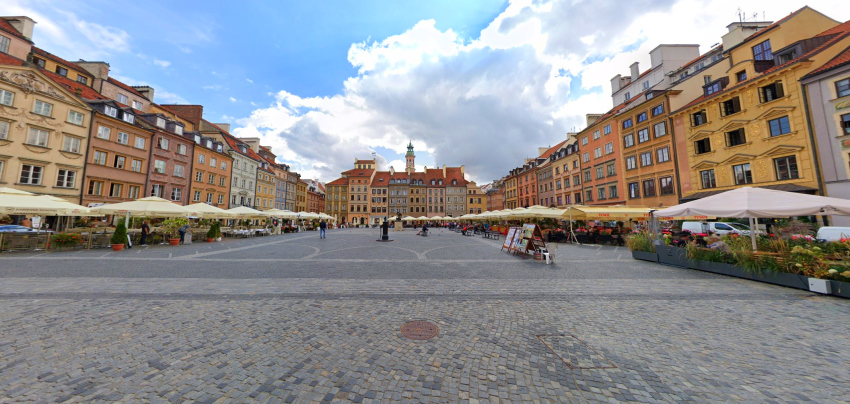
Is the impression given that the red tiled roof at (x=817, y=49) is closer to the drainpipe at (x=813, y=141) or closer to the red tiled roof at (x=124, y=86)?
the drainpipe at (x=813, y=141)

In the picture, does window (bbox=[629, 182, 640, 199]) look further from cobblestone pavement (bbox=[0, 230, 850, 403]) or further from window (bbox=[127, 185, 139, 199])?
window (bbox=[127, 185, 139, 199])

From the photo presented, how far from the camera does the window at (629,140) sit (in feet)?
103

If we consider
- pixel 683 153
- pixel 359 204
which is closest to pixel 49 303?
pixel 683 153

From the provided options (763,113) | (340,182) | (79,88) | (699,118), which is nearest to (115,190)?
(79,88)

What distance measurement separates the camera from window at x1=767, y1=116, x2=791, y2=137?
19.8 meters

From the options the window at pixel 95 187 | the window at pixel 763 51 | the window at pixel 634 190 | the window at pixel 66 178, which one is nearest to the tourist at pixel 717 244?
the window at pixel 763 51

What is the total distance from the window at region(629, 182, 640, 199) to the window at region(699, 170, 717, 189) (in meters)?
5.92

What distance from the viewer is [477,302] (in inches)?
256

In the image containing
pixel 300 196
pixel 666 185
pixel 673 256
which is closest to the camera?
pixel 673 256

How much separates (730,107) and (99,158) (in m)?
55.3

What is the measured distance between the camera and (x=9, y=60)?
2270 cm

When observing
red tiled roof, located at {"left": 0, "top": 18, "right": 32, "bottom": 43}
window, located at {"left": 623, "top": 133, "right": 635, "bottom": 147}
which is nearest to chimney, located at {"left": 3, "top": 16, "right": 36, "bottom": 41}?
red tiled roof, located at {"left": 0, "top": 18, "right": 32, "bottom": 43}

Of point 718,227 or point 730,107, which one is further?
point 730,107

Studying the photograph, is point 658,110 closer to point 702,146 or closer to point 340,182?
point 702,146
